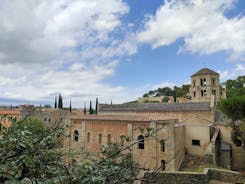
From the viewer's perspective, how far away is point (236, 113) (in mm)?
19422

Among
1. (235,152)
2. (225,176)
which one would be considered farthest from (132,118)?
(235,152)

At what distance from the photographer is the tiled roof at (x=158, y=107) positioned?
84.1 feet

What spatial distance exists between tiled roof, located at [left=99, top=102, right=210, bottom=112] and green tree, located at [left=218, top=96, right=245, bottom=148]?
4.54m

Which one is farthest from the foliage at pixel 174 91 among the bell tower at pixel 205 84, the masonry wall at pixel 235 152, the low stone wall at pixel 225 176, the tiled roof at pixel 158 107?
the low stone wall at pixel 225 176

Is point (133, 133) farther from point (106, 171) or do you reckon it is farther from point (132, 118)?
point (106, 171)

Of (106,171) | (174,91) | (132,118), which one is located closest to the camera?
(106,171)

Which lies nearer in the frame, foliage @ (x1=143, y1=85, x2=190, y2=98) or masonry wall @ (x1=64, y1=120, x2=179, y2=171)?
masonry wall @ (x1=64, y1=120, x2=179, y2=171)

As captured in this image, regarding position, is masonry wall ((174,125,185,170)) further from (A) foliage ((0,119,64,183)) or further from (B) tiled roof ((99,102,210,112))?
(A) foliage ((0,119,64,183))

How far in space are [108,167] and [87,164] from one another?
27 cm

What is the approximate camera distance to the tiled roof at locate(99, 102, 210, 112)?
25647 mm

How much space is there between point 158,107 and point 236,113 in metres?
10.8

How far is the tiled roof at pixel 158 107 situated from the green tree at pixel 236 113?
179 inches

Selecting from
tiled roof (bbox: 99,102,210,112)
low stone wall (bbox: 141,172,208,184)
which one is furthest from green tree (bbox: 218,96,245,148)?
low stone wall (bbox: 141,172,208,184)

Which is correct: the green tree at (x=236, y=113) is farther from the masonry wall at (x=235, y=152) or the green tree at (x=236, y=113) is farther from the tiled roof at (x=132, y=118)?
the tiled roof at (x=132, y=118)
